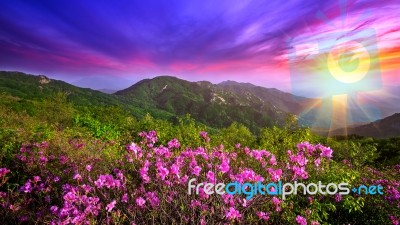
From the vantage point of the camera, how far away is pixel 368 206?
5312 mm

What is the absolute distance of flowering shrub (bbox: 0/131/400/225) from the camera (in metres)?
3.63

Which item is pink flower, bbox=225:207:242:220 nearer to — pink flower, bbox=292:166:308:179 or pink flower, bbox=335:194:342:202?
pink flower, bbox=292:166:308:179

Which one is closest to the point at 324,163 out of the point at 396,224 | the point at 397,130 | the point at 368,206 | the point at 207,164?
the point at 368,206

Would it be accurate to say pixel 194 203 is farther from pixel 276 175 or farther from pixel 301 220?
pixel 301 220

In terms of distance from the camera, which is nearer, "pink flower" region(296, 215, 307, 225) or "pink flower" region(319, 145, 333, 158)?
"pink flower" region(296, 215, 307, 225)

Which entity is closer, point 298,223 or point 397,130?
point 298,223

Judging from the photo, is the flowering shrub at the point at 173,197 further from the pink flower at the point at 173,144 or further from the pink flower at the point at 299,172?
the pink flower at the point at 173,144

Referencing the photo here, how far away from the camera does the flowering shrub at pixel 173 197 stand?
11.9ft

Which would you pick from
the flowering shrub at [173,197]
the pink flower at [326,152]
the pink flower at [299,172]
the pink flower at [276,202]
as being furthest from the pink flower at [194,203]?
the pink flower at [326,152]

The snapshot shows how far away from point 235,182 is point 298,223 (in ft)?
4.05

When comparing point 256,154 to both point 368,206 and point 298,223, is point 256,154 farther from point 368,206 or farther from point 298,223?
point 368,206

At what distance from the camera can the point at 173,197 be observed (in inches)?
157

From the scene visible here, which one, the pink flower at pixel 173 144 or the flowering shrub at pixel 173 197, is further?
the pink flower at pixel 173 144

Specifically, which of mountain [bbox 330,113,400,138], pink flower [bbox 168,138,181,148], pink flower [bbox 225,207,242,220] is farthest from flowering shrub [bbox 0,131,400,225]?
mountain [bbox 330,113,400,138]
